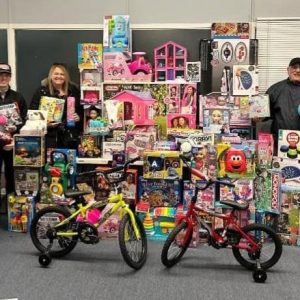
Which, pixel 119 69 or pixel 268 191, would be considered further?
pixel 119 69

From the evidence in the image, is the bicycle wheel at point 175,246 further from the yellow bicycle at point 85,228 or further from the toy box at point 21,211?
the toy box at point 21,211

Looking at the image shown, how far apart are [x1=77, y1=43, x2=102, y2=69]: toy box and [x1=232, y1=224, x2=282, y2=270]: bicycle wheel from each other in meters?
2.14

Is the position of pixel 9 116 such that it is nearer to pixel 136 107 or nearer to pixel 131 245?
pixel 136 107

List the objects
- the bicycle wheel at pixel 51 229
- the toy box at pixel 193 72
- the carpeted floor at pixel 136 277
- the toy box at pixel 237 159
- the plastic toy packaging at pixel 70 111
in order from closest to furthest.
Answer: the carpeted floor at pixel 136 277 → the bicycle wheel at pixel 51 229 → the toy box at pixel 237 159 → the plastic toy packaging at pixel 70 111 → the toy box at pixel 193 72

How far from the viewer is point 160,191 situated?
4.16 meters

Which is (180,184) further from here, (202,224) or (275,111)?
(275,111)

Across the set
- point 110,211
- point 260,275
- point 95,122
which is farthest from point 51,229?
point 260,275

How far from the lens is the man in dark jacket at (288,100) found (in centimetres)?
435

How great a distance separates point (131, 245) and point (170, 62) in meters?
1.92

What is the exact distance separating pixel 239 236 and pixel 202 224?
27 cm

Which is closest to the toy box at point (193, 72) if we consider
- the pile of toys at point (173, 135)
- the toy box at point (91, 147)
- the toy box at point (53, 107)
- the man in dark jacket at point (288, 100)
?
the pile of toys at point (173, 135)

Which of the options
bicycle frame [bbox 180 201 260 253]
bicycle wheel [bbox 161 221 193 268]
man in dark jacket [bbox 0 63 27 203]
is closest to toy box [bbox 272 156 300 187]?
bicycle frame [bbox 180 201 260 253]

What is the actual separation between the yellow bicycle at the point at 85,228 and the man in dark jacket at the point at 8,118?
95 cm

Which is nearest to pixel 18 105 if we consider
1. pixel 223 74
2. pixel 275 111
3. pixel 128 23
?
Result: pixel 128 23
